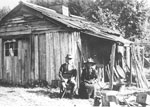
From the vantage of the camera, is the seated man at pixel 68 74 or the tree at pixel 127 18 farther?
the tree at pixel 127 18

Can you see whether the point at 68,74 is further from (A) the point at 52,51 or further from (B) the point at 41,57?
(B) the point at 41,57

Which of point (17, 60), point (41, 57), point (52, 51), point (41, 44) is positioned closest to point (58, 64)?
point (52, 51)

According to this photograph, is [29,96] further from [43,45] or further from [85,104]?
[43,45]

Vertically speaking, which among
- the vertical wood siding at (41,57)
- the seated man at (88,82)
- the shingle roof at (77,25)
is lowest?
the seated man at (88,82)

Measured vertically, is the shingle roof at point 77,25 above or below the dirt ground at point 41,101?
above

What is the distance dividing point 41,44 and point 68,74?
9.49ft

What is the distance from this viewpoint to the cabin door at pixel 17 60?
1259 centimetres

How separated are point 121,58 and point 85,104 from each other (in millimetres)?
8166

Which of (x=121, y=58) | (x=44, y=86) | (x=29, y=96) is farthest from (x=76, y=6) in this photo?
(x=29, y=96)

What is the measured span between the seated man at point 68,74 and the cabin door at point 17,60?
3307 mm

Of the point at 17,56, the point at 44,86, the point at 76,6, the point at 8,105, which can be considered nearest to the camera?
the point at 8,105

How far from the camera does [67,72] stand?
989 centimetres

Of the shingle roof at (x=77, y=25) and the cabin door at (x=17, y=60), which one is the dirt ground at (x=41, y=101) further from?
the shingle roof at (x=77, y=25)

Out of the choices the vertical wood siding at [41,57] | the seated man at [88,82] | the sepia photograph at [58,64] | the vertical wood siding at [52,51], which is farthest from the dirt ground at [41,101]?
the vertical wood siding at [41,57]
